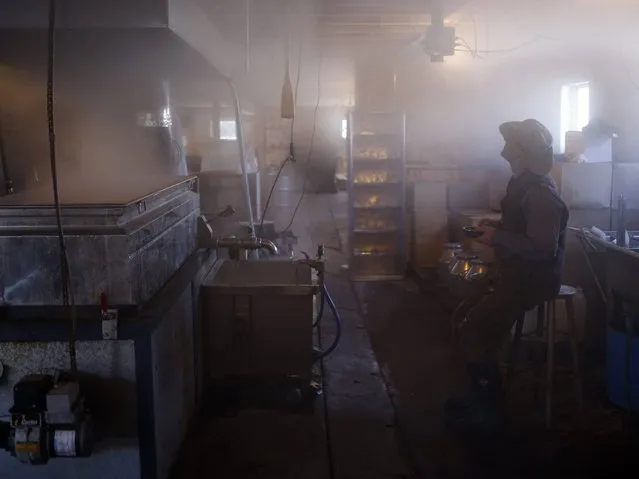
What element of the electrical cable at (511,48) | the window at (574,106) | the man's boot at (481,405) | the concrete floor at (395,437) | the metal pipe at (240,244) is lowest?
the concrete floor at (395,437)

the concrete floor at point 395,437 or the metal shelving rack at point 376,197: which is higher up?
the metal shelving rack at point 376,197

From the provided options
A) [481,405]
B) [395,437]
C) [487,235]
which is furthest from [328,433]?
[487,235]

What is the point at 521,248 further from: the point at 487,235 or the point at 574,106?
the point at 574,106

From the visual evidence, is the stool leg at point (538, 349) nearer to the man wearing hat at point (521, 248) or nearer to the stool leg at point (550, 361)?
the stool leg at point (550, 361)

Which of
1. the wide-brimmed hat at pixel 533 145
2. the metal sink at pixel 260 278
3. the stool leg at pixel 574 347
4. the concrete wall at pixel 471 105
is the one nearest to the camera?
the wide-brimmed hat at pixel 533 145

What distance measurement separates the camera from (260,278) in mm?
4066

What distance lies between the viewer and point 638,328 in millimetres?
3514

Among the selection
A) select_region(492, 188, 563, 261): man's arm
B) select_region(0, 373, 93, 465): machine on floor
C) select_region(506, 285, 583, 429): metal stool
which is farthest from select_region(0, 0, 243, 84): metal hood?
select_region(506, 285, 583, 429): metal stool

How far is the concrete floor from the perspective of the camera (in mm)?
3186

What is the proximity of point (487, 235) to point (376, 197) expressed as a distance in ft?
14.6

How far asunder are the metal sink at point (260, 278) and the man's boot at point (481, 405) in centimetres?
100

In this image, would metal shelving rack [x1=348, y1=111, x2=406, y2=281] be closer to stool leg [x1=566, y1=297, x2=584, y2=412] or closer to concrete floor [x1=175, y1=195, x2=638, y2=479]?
concrete floor [x1=175, y1=195, x2=638, y2=479]

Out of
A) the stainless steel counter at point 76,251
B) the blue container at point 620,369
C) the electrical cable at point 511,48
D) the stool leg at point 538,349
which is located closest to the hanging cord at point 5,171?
the stainless steel counter at point 76,251

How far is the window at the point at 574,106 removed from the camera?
7375 millimetres
